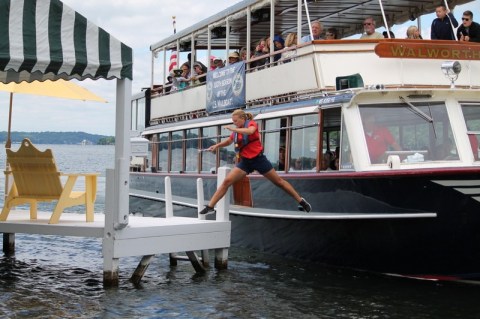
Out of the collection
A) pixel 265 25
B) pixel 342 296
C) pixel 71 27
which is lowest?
pixel 342 296

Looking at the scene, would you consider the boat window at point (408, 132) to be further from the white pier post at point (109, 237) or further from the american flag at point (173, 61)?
the american flag at point (173, 61)

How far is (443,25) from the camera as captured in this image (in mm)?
13656

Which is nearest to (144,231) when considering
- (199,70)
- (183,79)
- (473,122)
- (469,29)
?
(473,122)

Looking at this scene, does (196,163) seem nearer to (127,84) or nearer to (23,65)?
(127,84)

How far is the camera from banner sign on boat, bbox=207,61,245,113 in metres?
Result: 15.3

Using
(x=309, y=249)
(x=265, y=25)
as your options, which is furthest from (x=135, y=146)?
(x=309, y=249)

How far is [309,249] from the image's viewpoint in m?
12.5

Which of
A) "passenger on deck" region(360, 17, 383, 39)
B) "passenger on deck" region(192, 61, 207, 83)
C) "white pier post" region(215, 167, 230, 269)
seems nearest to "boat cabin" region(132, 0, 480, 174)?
"passenger on deck" region(360, 17, 383, 39)

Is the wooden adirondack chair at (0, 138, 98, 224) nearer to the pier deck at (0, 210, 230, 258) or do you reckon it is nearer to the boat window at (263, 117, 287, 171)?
the pier deck at (0, 210, 230, 258)

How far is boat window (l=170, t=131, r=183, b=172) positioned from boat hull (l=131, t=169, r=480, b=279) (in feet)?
16.6

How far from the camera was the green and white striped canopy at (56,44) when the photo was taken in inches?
361

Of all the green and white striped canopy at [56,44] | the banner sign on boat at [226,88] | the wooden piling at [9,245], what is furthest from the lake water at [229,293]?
the banner sign on boat at [226,88]

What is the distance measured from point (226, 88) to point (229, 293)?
5966 millimetres

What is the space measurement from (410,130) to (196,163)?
20.8 ft
